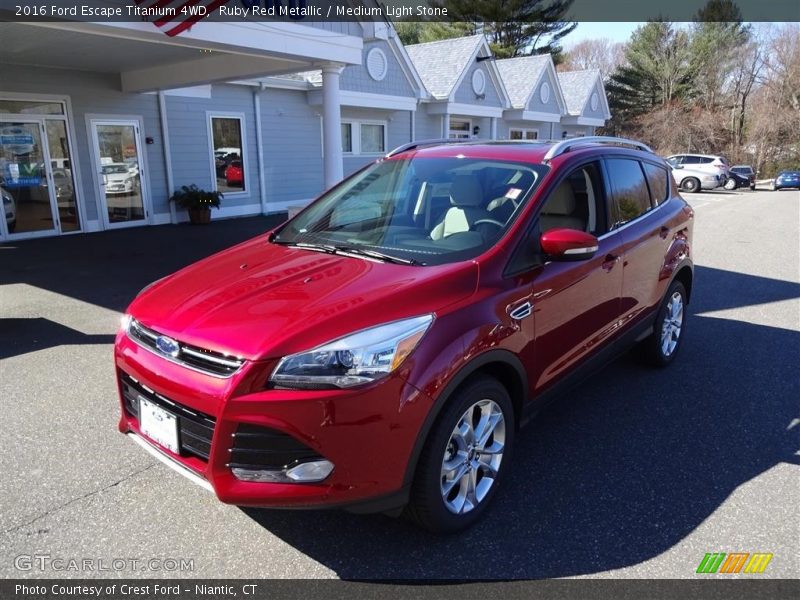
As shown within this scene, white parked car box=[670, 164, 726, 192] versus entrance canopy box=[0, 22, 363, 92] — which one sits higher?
entrance canopy box=[0, 22, 363, 92]

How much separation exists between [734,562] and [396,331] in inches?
72.8

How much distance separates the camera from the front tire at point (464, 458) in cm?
253

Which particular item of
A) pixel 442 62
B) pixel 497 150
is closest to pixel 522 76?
pixel 442 62

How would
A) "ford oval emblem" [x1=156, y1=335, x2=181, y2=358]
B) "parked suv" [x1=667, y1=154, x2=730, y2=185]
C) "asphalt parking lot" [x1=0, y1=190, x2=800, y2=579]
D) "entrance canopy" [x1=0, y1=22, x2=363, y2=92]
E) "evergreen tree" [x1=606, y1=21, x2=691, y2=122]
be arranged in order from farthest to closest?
1. "evergreen tree" [x1=606, y1=21, x2=691, y2=122]
2. "parked suv" [x1=667, y1=154, x2=730, y2=185]
3. "entrance canopy" [x1=0, y1=22, x2=363, y2=92]
4. "asphalt parking lot" [x1=0, y1=190, x2=800, y2=579]
5. "ford oval emblem" [x1=156, y1=335, x2=181, y2=358]

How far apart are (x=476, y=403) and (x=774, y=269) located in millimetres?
8682

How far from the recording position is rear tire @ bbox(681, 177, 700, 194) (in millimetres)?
29119

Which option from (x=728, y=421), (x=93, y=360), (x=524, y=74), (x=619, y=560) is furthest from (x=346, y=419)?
(x=524, y=74)

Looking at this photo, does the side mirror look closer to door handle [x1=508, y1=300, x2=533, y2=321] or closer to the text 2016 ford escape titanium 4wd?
the text 2016 ford escape titanium 4wd

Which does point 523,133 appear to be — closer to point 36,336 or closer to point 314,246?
point 36,336

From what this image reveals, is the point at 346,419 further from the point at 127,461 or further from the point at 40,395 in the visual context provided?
the point at 40,395

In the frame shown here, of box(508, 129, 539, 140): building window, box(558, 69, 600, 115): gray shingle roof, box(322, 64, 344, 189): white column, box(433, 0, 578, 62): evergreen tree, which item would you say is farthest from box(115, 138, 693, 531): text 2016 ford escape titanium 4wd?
box(433, 0, 578, 62): evergreen tree

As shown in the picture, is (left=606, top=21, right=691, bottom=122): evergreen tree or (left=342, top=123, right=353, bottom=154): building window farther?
(left=606, top=21, right=691, bottom=122): evergreen tree

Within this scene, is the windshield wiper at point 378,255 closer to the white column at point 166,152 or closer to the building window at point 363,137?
the white column at point 166,152

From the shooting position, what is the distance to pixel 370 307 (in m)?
2.44
